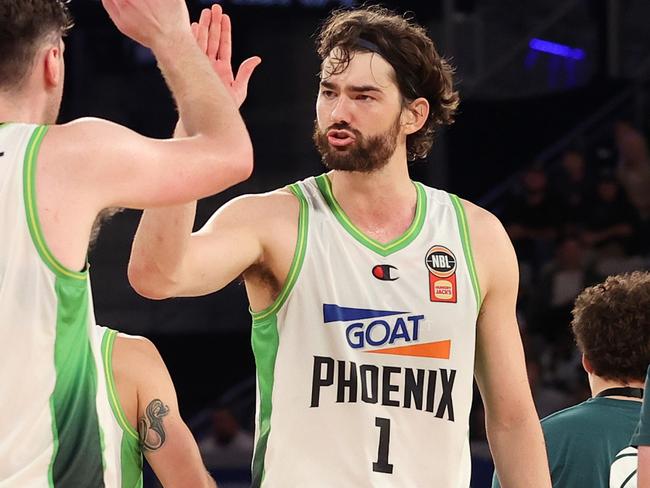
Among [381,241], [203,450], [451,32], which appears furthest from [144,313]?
[381,241]

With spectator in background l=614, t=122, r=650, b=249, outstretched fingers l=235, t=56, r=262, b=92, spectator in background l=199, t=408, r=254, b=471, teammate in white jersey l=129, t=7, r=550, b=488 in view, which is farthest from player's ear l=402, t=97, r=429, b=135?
spectator in background l=614, t=122, r=650, b=249

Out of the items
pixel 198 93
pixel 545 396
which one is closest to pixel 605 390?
pixel 198 93

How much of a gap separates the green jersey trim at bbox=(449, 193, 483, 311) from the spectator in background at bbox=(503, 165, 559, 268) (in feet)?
22.4

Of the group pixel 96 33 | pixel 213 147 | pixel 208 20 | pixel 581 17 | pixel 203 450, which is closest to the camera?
pixel 213 147

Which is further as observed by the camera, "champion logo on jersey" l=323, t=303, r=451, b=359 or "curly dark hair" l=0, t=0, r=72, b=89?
"champion logo on jersey" l=323, t=303, r=451, b=359

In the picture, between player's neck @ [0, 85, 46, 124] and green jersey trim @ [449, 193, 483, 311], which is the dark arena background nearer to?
green jersey trim @ [449, 193, 483, 311]

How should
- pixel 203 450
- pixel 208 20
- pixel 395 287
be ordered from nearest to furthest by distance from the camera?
pixel 208 20
pixel 395 287
pixel 203 450

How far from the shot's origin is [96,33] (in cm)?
1354

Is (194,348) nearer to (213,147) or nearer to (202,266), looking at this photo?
(202,266)

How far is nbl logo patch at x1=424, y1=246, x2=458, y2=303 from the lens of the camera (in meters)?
3.76

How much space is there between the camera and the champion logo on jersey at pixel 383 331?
3.64 meters

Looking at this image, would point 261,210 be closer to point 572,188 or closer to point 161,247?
point 161,247

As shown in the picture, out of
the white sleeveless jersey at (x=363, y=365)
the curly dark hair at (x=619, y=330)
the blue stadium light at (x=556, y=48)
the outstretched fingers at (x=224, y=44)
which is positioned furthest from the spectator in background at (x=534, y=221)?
the outstretched fingers at (x=224, y=44)

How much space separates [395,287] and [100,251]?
9.76 metres
